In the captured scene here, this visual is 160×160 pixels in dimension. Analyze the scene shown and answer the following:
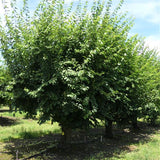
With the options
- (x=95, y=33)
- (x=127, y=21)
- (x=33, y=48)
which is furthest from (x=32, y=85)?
(x=127, y=21)

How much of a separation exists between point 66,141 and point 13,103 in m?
3.58

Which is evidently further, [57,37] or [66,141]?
[66,141]

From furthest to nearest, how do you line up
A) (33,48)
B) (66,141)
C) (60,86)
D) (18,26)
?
1. (66,141)
2. (18,26)
3. (60,86)
4. (33,48)

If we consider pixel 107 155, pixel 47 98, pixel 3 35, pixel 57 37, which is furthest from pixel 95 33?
pixel 107 155

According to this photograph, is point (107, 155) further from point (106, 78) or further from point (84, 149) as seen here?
point (106, 78)

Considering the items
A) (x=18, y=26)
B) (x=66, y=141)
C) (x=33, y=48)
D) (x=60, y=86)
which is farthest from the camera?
(x=66, y=141)

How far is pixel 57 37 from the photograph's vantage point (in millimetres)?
7559

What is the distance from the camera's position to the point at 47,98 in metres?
7.34

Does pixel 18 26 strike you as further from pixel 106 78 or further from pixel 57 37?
pixel 106 78

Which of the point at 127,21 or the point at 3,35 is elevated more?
the point at 127,21

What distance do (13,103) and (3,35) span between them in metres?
3.17

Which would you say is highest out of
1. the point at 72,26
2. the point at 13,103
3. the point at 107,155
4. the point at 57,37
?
the point at 72,26

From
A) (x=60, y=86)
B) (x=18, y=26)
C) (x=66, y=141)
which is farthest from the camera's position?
(x=66, y=141)

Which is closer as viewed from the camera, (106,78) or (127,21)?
Result: (106,78)
